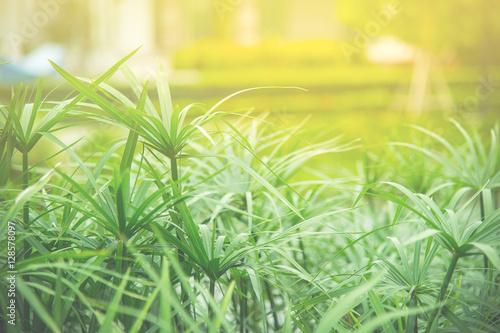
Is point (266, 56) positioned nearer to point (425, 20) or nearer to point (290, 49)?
point (290, 49)

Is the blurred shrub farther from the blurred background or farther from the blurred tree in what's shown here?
the blurred tree

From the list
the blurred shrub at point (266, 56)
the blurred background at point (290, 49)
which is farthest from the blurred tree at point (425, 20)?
the blurred shrub at point (266, 56)

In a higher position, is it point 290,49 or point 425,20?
point 290,49

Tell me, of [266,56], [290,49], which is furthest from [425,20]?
[266,56]

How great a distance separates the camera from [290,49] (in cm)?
929

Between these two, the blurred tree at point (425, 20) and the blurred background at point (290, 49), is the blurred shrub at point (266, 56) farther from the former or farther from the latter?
the blurred tree at point (425, 20)

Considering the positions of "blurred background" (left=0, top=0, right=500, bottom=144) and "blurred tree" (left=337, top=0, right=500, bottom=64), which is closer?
"blurred tree" (left=337, top=0, right=500, bottom=64)

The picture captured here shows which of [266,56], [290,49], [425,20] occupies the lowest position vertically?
[425,20]

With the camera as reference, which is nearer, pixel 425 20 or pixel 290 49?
pixel 425 20

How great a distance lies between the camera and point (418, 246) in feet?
2.25

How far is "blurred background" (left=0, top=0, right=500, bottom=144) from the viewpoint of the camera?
23.0 feet

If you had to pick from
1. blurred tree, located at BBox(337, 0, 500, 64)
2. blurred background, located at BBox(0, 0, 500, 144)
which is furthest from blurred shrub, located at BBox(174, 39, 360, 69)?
blurred tree, located at BBox(337, 0, 500, 64)

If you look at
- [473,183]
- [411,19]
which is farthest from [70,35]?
[473,183]

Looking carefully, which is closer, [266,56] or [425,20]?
[425,20]
